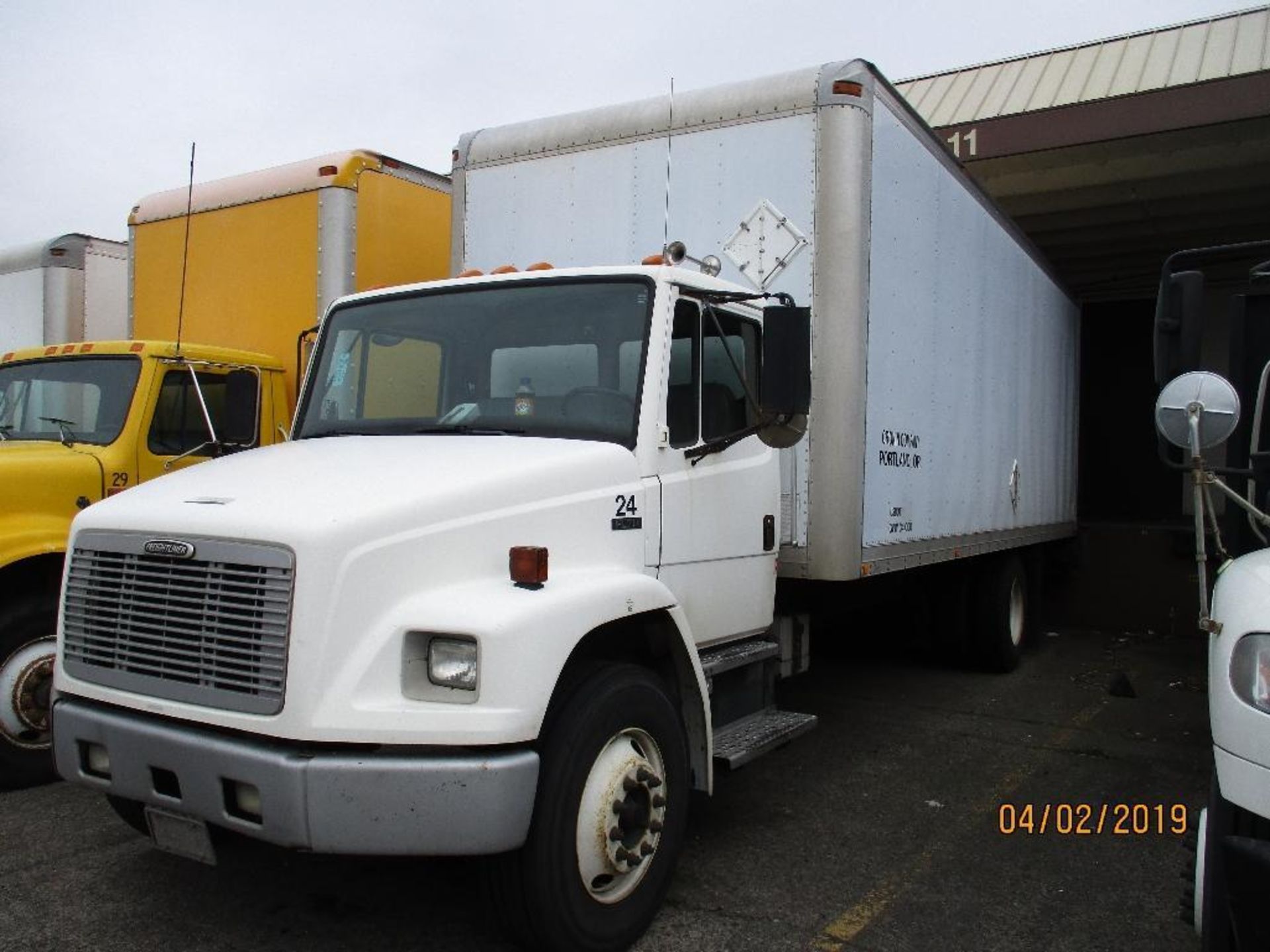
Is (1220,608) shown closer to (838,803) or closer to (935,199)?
(838,803)

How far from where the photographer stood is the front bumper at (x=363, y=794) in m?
3.01

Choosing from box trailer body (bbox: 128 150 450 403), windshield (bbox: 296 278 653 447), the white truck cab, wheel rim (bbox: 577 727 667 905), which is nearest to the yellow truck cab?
box trailer body (bbox: 128 150 450 403)

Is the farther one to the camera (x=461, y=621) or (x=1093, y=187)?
(x=1093, y=187)

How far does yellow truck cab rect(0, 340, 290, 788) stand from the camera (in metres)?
5.22

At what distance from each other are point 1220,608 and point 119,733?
328cm

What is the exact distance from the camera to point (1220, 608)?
283 cm

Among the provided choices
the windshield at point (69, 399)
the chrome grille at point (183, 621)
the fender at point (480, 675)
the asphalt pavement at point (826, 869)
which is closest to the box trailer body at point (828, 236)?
the asphalt pavement at point (826, 869)

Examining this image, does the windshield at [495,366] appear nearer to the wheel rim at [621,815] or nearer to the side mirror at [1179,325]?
the wheel rim at [621,815]

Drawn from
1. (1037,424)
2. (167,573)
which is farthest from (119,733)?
(1037,424)

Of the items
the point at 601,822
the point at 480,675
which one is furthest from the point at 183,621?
the point at 601,822

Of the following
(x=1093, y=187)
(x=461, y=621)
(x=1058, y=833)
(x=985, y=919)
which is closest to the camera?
(x=461, y=621)

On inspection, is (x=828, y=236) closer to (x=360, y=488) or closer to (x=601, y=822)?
(x=360, y=488)

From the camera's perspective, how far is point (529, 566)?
3.40 m

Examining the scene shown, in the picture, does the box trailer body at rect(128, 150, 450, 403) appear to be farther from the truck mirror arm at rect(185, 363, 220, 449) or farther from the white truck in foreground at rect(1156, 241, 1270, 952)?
the white truck in foreground at rect(1156, 241, 1270, 952)
